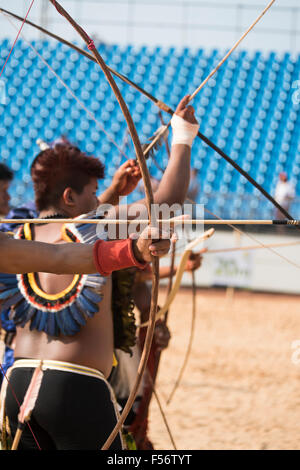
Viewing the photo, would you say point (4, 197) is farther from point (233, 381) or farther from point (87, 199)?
point (233, 381)

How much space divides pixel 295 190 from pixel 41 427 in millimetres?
11353

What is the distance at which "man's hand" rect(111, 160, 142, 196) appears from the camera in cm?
246

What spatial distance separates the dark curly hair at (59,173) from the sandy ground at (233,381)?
7.28ft

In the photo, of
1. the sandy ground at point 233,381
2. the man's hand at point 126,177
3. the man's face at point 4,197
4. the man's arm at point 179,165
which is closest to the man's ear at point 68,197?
the man's arm at point 179,165

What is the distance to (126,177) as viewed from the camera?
250 cm

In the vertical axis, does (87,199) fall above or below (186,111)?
below

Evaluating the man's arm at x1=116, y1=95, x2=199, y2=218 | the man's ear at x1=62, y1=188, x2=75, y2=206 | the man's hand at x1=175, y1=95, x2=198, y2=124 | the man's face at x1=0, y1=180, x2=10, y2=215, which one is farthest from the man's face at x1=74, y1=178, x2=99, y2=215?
the man's face at x1=0, y1=180, x2=10, y2=215

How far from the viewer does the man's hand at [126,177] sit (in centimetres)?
246

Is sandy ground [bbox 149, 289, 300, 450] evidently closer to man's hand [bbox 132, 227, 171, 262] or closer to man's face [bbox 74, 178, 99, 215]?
man's face [bbox 74, 178, 99, 215]

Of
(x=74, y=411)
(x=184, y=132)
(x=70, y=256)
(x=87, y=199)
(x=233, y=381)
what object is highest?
(x=184, y=132)

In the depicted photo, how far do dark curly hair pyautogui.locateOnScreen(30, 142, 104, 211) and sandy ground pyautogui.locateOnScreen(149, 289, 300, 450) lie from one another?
7.28 feet

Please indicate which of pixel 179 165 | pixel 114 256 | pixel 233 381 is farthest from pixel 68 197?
pixel 233 381

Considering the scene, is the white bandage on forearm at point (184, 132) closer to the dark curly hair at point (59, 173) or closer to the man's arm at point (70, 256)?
the dark curly hair at point (59, 173)

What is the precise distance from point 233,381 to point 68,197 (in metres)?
3.87
